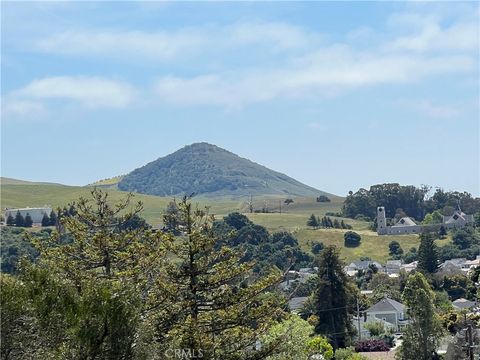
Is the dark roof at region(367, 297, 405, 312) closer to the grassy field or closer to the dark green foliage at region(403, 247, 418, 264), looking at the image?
the grassy field

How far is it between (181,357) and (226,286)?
2978mm

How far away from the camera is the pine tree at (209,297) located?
1838cm

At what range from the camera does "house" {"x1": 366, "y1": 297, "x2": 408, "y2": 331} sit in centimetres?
6862

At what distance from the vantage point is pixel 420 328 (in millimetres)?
38406

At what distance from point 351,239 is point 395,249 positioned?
22.7 ft

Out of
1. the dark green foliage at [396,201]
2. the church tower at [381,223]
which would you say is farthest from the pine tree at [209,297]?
the dark green foliage at [396,201]

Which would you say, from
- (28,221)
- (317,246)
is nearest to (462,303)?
(317,246)

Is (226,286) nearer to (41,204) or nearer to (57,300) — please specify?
(57,300)

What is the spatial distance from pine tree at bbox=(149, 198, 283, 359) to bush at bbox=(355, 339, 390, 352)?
3326cm

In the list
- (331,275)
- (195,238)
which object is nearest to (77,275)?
(195,238)

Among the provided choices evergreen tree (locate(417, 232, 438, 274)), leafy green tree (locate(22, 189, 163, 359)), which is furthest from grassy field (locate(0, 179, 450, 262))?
leafy green tree (locate(22, 189, 163, 359))

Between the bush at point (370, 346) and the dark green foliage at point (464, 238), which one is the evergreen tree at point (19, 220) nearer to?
the dark green foliage at point (464, 238)

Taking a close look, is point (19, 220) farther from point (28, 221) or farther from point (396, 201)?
point (396, 201)

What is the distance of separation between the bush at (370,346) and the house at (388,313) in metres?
14.9
